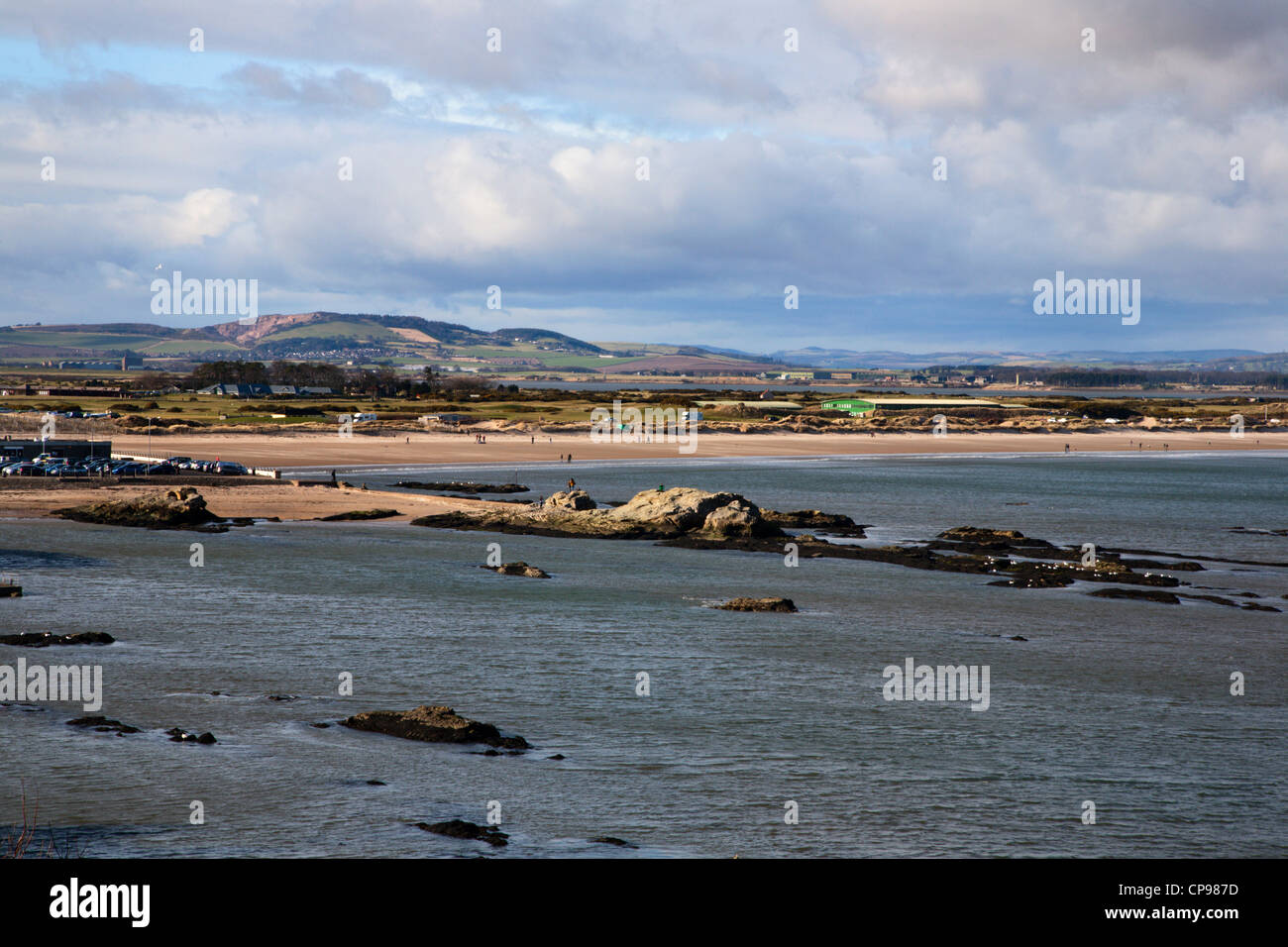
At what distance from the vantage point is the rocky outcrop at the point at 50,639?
2584cm

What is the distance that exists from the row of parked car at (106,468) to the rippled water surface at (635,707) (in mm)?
22443

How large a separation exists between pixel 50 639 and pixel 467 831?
51.4 ft

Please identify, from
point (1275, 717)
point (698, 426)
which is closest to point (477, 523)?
point (1275, 717)

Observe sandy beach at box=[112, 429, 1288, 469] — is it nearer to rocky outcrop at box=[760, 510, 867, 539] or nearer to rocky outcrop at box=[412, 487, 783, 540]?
rocky outcrop at box=[412, 487, 783, 540]

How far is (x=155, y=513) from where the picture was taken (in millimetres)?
50000

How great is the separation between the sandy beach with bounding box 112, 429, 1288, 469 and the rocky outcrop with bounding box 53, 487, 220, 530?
25.6 metres

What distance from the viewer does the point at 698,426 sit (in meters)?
128

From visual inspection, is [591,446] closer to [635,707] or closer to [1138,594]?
[1138,594]

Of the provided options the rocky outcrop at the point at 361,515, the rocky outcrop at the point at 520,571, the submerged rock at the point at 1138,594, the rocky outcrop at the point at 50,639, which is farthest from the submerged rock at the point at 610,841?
the rocky outcrop at the point at 361,515

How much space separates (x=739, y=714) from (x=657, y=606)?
11465 millimetres

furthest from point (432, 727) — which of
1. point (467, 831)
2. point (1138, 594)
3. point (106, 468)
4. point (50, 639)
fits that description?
point (106, 468)

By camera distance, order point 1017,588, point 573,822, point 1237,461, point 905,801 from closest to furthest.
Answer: point 573,822
point 905,801
point 1017,588
point 1237,461

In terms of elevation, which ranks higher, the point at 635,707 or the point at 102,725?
the point at 102,725
